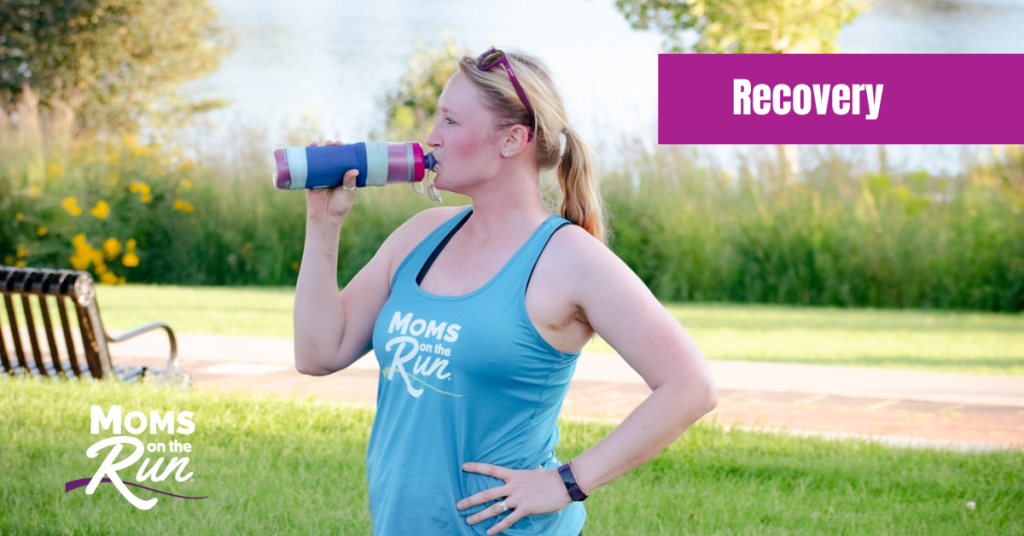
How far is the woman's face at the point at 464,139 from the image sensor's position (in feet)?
7.45

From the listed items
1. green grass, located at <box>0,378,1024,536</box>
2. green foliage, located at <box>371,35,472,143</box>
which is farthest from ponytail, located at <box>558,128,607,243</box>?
green foliage, located at <box>371,35,472,143</box>

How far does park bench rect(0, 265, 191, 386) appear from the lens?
585cm

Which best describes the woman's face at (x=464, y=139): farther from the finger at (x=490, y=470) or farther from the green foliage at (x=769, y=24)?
the green foliage at (x=769, y=24)

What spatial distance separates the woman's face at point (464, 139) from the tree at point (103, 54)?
2393 cm

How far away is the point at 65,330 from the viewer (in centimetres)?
605

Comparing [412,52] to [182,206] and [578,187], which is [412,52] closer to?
[182,206]

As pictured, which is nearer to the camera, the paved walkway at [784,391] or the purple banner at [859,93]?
the paved walkway at [784,391]

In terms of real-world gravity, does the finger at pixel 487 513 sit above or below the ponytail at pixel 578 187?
below

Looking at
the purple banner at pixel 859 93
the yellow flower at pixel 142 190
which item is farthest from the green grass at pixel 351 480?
the yellow flower at pixel 142 190

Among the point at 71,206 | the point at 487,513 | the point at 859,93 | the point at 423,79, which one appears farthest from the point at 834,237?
the point at 423,79

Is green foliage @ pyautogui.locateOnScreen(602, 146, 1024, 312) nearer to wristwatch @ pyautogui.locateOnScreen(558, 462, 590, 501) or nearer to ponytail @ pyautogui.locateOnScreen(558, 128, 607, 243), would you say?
ponytail @ pyautogui.locateOnScreen(558, 128, 607, 243)

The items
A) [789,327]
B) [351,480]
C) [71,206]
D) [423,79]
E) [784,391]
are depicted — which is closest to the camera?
[351,480]

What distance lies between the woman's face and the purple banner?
828 centimetres

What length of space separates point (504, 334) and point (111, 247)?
13886mm
